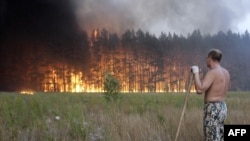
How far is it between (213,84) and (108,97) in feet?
40.4

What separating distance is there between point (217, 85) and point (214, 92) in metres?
0.12

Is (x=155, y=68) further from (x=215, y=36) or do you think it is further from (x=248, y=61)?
(x=248, y=61)

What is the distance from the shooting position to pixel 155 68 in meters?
75.8

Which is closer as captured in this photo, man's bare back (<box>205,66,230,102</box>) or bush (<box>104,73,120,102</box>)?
man's bare back (<box>205,66,230,102</box>)

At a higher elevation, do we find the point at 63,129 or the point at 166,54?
the point at 166,54

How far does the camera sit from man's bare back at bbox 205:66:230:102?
5.49 m

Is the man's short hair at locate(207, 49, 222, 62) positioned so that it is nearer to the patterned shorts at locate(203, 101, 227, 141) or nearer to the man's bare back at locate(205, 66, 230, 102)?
the man's bare back at locate(205, 66, 230, 102)

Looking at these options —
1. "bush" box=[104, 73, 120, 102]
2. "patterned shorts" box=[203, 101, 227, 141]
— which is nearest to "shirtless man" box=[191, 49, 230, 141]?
"patterned shorts" box=[203, 101, 227, 141]

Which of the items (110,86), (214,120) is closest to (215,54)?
(214,120)

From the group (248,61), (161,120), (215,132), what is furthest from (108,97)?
(248,61)

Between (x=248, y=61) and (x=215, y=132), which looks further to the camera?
(x=248, y=61)

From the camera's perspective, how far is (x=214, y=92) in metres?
5.55

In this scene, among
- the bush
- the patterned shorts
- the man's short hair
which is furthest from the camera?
the bush

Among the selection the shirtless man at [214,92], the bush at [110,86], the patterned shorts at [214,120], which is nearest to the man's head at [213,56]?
the shirtless man at [214,92]
